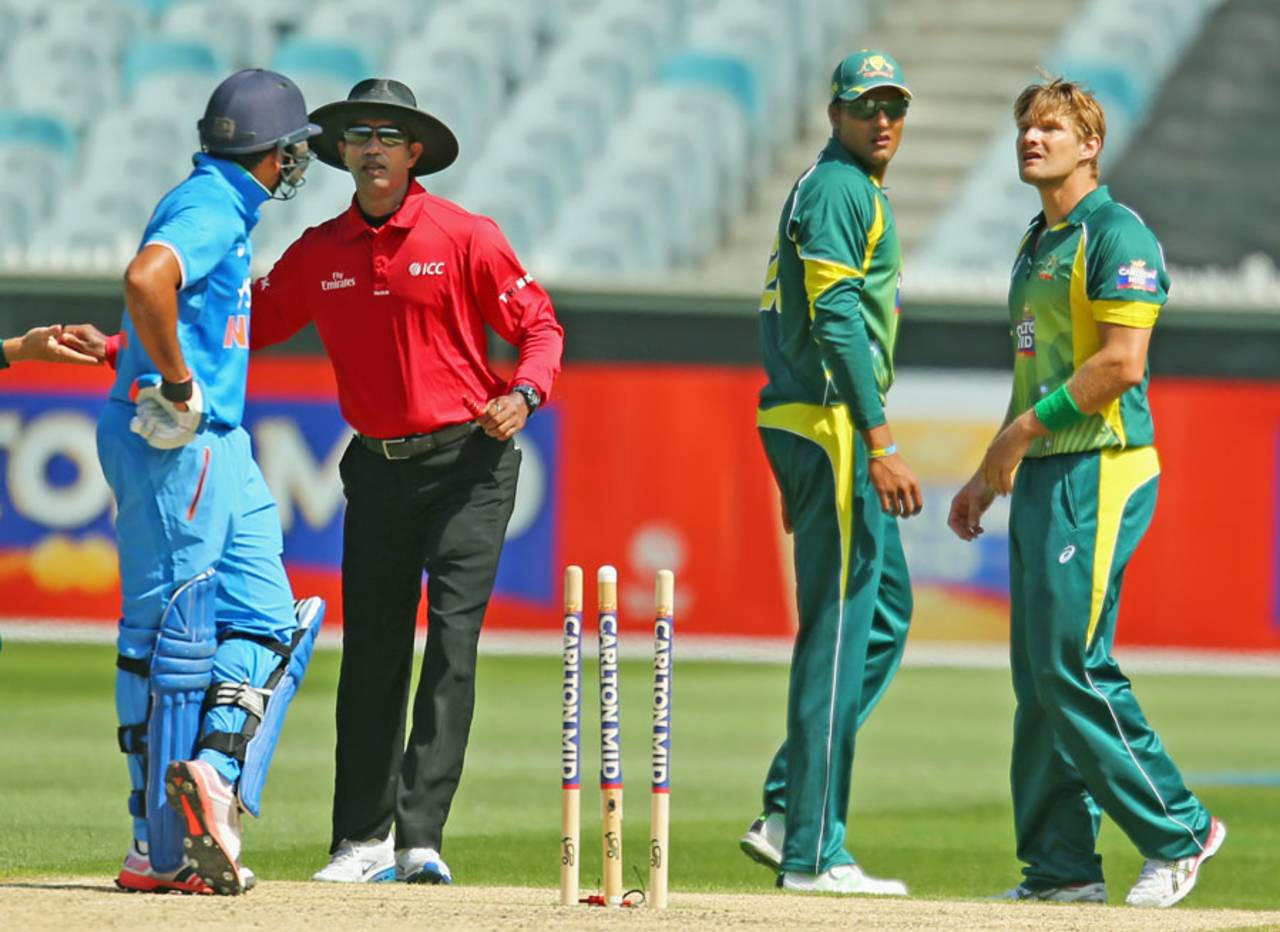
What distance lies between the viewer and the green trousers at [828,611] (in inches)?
279

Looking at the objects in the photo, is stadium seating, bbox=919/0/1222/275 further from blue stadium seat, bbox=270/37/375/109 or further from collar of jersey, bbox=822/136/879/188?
collar of jersey, bbox=822/136/879/188

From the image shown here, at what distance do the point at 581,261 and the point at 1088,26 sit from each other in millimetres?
5596

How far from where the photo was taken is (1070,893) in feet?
22.9

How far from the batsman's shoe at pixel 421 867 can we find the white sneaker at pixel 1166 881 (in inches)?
75.8

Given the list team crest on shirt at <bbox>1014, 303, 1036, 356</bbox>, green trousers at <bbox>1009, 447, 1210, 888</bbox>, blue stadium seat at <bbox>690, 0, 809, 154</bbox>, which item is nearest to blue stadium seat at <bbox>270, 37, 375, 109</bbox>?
blue stadium seat at <bbox>690, 0, 809, 154</bbox>

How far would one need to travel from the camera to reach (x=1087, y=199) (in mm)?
6938

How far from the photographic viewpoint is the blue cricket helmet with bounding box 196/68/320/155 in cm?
665

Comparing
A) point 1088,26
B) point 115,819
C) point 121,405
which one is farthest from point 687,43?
point 121,405

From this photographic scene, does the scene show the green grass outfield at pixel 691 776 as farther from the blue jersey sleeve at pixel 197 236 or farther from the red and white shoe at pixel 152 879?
the blue jersey sleeve at pixel 197 236

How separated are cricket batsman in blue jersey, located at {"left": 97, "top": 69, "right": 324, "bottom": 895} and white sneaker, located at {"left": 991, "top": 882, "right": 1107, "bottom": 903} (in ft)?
7.15

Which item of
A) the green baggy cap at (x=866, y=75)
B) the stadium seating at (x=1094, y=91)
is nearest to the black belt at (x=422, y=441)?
the green baggy cap at (x=866, y=75)

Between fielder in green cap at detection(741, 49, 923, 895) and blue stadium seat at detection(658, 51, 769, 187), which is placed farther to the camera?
blue stadium seat at detection(658, 51, 769, 187)

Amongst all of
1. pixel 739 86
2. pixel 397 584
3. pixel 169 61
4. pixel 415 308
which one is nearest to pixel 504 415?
pixel 415 308

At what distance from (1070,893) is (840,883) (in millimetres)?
654
